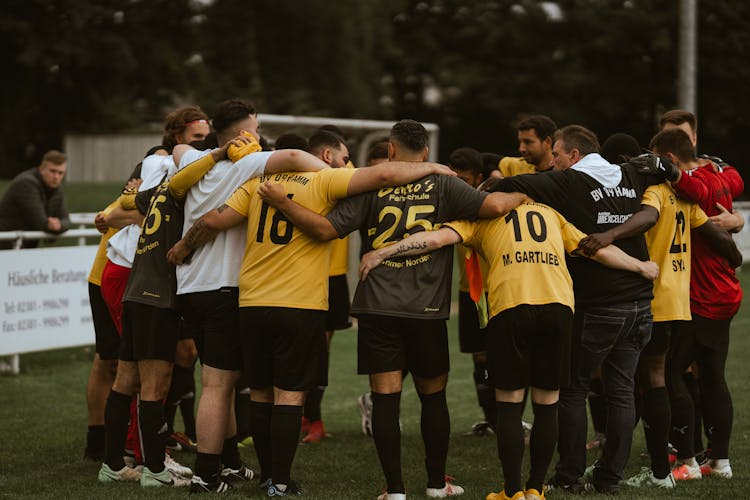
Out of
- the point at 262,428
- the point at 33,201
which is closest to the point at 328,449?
the point at 262,428

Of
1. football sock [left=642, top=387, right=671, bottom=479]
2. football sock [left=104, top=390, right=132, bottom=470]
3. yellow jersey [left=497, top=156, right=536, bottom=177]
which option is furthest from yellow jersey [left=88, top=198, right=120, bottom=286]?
football sock [left=642, top=387, right=671, bottom=479]

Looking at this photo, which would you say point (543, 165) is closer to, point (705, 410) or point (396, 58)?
point (705, 410)

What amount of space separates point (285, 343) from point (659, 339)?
2.22m

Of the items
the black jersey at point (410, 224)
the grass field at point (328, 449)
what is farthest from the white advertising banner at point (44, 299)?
the black jersey at point (410, 224)

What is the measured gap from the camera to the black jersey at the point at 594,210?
230 inches

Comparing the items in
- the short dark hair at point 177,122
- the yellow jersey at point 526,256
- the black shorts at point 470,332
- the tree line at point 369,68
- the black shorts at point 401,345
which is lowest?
the black shorts at point 470,332

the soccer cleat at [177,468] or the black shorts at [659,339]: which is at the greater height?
the black shorts at [659,339]

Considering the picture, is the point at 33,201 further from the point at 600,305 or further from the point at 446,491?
the point at 600,305

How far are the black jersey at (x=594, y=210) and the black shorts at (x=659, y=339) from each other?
1.02 ft

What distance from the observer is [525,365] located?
5.66 metres

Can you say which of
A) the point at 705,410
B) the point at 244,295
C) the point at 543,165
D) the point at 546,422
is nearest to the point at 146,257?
the point at 244,295

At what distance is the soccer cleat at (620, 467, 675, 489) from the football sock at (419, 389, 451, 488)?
119 cm

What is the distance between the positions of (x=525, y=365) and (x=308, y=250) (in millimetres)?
1347

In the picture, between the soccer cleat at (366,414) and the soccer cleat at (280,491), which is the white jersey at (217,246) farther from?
the soccer cleat at (366,414)
